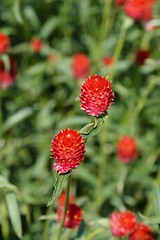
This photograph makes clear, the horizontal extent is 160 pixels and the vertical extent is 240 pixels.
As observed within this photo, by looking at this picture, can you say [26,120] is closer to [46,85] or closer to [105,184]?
[46,85]

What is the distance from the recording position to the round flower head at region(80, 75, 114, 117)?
1239 mm

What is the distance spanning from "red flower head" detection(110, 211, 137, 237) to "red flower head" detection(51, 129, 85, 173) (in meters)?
0.43

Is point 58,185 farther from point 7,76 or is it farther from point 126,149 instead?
point 7,76

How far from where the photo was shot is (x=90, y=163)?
2.86 m

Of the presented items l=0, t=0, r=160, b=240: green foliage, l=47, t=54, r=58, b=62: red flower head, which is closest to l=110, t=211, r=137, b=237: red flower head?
l=0, t=0, r=160, b=240: green foliage

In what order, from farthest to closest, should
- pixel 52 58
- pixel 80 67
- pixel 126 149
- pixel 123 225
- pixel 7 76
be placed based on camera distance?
pixel 52 58, pixel 80 67, pixel 7 76, pixel 126 149, pixel 123 225

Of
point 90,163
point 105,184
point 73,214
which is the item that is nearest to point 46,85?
point 90,163

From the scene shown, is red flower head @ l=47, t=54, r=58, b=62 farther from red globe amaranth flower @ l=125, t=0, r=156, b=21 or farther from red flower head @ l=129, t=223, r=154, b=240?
red flower head @ l=129, t=223, r=154, b=240

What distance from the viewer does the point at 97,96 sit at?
124cm

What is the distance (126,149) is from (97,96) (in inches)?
49.3

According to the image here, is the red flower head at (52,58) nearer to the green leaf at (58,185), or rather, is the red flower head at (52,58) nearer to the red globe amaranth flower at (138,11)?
the red globe amaranth flower at (138,11)

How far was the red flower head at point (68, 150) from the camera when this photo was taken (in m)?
1.21

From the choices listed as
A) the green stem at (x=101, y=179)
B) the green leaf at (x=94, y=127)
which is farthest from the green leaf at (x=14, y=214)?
the green stem at (x=101, y=179)

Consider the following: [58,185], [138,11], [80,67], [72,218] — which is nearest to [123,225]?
[72,218]
